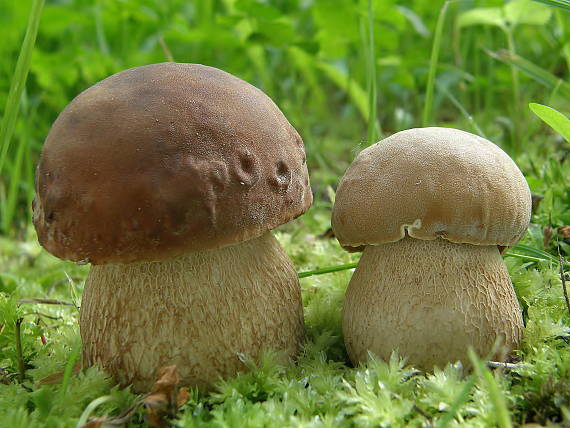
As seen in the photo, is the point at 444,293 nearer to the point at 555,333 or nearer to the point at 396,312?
the point at 396,312

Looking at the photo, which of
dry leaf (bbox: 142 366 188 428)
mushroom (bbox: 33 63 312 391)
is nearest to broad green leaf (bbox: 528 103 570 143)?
mushroom (bbox: 33 63 312 391)

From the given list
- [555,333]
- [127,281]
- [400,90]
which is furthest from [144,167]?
[400,90]

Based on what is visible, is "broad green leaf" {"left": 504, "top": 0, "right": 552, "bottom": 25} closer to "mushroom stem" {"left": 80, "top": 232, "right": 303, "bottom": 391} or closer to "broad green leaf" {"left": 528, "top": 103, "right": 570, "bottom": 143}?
"broad green leaf" {"left": 528, "top": 103, "right": 570, "bottom": 143}

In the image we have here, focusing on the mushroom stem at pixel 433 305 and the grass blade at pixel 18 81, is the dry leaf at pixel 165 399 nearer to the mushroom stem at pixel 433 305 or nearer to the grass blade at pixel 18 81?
the mushroom stem at pixel 433 305

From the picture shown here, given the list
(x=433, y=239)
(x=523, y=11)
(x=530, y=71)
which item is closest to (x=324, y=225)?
(x=530, y=71)

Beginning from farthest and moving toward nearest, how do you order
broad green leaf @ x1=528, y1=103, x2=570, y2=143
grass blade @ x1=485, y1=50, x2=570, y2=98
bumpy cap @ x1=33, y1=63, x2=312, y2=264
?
1. grass blade @ x1=485, y1=50, x2=570, y2=98
2. broad green leaf @ x1=528, y1=103, x2=570, y2=143
3. bumpy cap @ x1=33, y1=63, x2=312, y2=264

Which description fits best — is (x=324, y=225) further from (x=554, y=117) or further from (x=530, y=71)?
(x=554, y=117)
